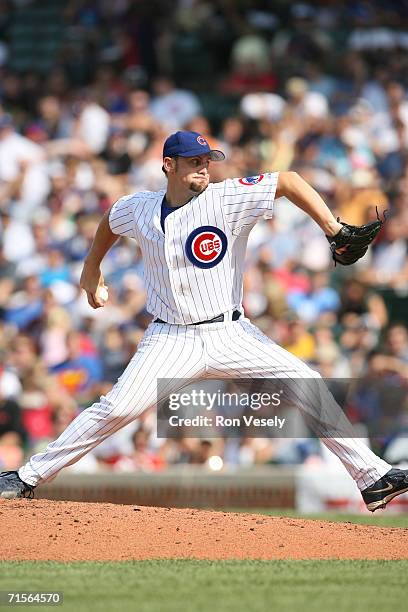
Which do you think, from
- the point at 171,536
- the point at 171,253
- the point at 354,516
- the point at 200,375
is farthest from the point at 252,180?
the point at 354,516

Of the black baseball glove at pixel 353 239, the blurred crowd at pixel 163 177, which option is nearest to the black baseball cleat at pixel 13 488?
the black baseball glove at pixel 353 239

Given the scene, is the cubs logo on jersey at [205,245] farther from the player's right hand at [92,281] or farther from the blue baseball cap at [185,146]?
the player's right hand at [92,281]

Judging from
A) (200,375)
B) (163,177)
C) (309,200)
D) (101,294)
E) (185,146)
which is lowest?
(200,375)

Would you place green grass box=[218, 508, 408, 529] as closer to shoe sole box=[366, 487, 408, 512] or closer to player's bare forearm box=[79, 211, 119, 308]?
shoe sole box=[366, 487, 408, 512]

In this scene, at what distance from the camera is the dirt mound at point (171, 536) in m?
6.01

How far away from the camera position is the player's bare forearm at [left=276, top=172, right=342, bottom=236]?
20.0 ft

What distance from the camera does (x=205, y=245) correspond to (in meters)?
6.34

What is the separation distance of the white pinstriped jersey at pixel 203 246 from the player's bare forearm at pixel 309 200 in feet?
0.22

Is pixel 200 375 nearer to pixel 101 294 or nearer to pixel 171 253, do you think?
pixel 171 253

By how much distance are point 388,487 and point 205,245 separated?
1.48 m

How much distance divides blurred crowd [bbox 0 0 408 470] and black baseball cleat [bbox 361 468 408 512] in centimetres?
363

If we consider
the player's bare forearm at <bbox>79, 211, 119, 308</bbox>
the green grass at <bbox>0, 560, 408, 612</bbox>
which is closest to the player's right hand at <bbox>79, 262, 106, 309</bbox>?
the player's bare forearm at <bbox>79, 211, 119, 308</bbox>

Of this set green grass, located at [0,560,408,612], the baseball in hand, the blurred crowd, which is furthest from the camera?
the blurred crowd

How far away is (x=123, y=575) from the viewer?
5551 millimetres
